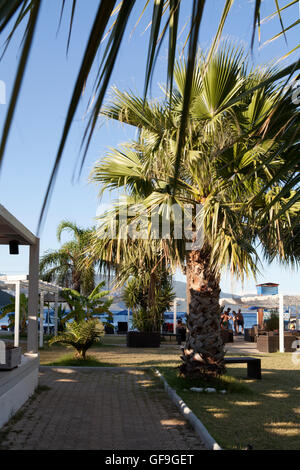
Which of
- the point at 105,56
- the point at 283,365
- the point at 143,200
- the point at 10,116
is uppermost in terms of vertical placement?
the point at 143,200

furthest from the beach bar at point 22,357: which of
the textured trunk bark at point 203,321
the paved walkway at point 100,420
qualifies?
the textured trunk bark at point 203,321

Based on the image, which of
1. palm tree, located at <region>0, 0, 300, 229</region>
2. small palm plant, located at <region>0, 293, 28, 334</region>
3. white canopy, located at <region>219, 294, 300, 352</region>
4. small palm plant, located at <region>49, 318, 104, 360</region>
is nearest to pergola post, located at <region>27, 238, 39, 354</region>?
small palm plant, located at <region>49, 318, 104, 360</region>

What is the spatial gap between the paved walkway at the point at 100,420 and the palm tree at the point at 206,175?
1.54 metres

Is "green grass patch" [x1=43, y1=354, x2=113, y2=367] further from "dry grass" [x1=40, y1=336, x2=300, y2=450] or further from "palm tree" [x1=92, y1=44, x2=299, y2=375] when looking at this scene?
"palm tree" [x1=92, y1=44, x2=299, y2=375]

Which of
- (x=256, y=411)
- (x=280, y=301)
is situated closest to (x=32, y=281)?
(x=256, y=411)

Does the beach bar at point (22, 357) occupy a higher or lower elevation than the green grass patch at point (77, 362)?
higher

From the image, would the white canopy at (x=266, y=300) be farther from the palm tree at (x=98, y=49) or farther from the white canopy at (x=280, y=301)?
the palm tree at (x=98, y=49)

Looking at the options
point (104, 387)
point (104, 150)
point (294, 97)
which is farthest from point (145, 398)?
point (294, 97)

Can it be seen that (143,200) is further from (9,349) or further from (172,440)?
(172,440)

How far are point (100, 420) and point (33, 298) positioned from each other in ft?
11.0

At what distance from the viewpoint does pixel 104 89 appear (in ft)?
2.26

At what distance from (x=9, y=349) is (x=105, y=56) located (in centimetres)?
721

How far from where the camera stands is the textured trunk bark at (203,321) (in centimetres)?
916

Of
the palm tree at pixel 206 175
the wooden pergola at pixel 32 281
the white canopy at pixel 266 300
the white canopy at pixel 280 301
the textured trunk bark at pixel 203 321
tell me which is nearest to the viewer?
the palm tree at pixel 206 175
